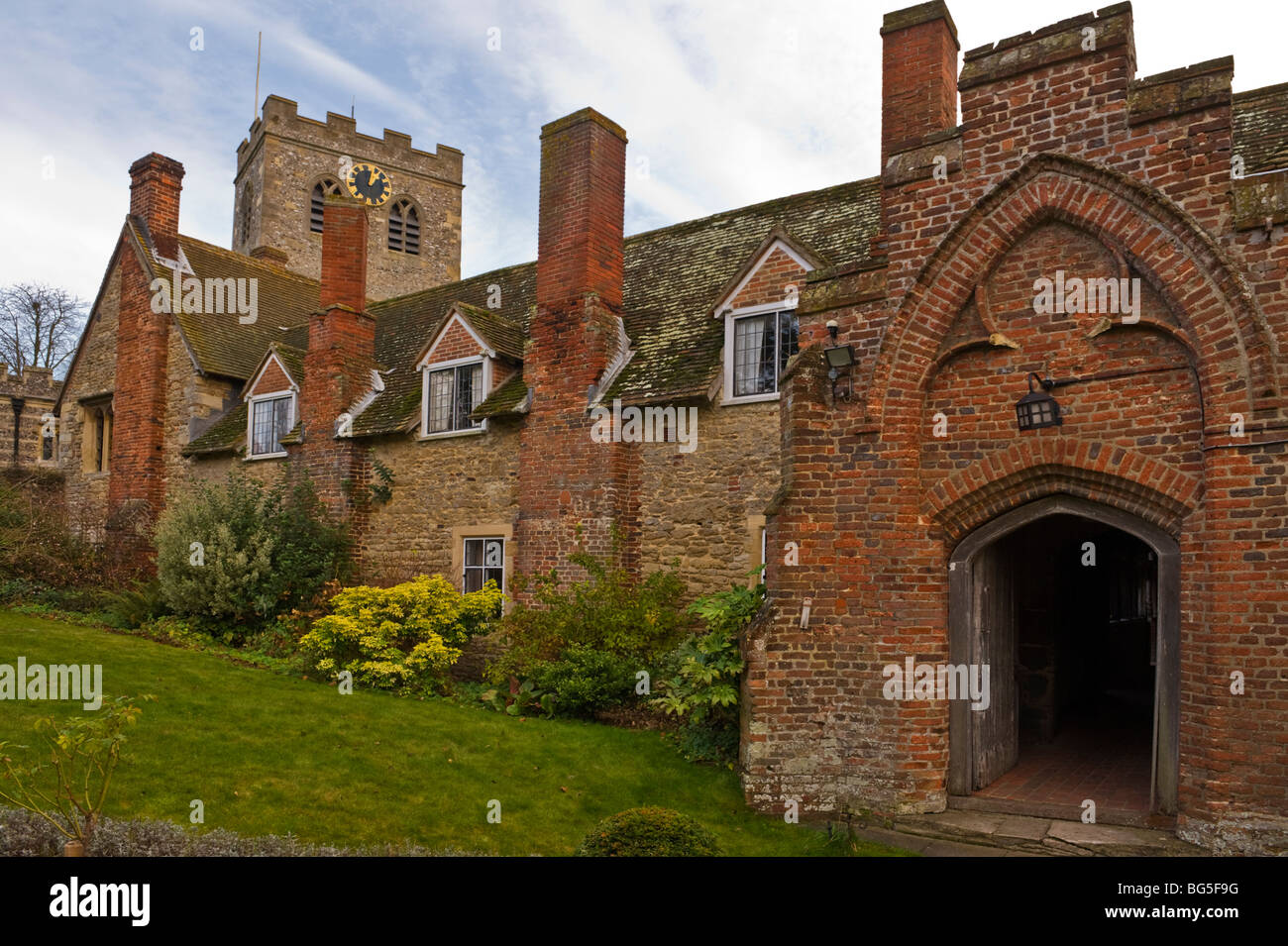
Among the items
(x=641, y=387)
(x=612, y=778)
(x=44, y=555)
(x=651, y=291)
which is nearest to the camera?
(x=612, y=778)

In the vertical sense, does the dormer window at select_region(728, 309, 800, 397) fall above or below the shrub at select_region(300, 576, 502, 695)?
above

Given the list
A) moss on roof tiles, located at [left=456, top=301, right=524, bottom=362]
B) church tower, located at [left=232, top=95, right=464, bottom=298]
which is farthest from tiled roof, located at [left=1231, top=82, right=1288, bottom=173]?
church tower, located at [left=232, top=95, right=464, bottom=298]

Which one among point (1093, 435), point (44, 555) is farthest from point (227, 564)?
point (1093, 435)

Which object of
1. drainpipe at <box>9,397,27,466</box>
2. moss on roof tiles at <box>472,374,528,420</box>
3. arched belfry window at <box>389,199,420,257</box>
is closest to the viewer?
moss on roof tiles at <box>472,374,528,420</box>

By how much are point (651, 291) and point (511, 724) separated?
8579 mm

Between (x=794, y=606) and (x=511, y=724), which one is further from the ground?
(x=794, y=606)

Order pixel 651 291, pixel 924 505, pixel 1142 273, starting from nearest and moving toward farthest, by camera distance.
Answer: pixel 1142 273
pixel 924 505
pixel 651 291

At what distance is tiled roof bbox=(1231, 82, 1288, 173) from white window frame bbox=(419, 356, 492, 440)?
38.6 feet

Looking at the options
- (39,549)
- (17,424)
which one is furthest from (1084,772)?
(17,424)

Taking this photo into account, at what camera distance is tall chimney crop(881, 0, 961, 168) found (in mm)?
10125

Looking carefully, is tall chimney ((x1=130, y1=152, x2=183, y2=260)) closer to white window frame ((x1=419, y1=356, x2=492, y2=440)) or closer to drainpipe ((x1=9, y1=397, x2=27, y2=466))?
drainpipe ((x1=9, y1=397, x2=27, y2=466))

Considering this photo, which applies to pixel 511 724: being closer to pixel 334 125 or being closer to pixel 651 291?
pixel 651 291

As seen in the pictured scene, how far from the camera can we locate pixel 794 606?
929 centimetres

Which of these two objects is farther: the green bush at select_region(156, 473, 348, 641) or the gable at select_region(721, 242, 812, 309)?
the green bush at select_region(156, 473, 348, 641)
